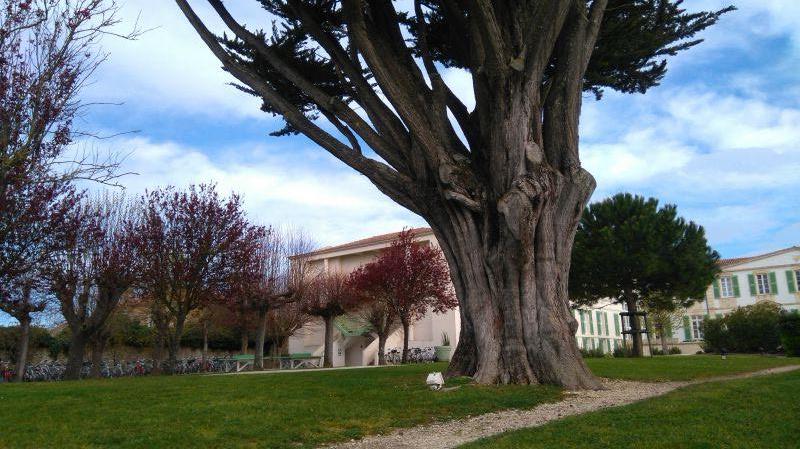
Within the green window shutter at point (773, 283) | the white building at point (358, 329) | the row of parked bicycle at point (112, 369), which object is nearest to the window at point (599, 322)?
the green window shutter at point (773, 283)

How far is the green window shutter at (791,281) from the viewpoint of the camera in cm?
4909

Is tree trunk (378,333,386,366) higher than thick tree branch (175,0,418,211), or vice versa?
thick tree branch (175,0,418,211)

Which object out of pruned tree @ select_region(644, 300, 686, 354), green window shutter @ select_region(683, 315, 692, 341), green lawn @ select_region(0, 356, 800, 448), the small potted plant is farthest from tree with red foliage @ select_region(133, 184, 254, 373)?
green window shutter @ select_region(683, 315, 692, 341)

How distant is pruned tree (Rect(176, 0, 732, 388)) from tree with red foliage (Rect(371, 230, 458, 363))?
14919 millimetres

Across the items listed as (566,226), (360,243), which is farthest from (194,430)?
(360,243)

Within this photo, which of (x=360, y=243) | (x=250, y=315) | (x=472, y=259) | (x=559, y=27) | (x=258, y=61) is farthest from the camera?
(x=360, y=243)

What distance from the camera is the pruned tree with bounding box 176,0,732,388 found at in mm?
9945

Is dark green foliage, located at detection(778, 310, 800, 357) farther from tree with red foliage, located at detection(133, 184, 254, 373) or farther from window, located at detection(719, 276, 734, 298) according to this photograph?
window, located at detection(719, 276, 734, 298)

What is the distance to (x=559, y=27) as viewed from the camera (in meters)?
9.82

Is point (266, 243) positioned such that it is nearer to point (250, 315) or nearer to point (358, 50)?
point (250, 315)

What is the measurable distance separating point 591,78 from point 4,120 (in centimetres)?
955

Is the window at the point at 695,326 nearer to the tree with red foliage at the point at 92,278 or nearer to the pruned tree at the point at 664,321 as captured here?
the pruned tree at the point at 664,321

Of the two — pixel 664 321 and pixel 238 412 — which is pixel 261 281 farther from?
pixel 664 321

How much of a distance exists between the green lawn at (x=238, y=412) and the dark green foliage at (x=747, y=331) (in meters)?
29.6
